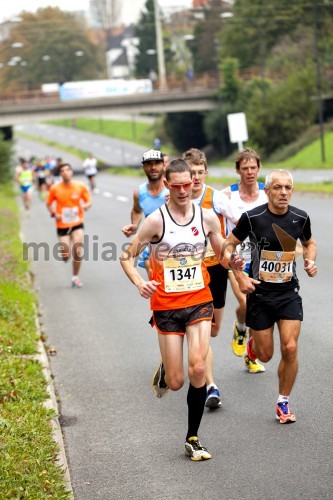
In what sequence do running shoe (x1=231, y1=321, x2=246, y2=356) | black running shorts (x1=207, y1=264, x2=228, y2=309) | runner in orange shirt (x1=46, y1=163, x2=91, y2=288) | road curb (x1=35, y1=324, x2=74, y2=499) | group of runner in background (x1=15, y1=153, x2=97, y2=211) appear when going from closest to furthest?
road curb (x1=35, y1=324, x2=74, y2=499) → black running shorts (x1=207, y1=264, x2=228, y2=309) → running shoe (x1=231, y1=321, x2=246, y2=356) → runner in orange shirt (x1=46, y1=163, x2=91, y2=288) → group of runner in background (x1=15, y1=153, x2=97, y2=211)

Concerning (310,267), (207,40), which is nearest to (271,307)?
(310,267)

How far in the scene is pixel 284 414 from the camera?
7.66 metres

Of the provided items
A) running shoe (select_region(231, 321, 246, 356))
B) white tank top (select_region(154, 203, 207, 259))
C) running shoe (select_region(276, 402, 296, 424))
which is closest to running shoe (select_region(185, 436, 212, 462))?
running shoe (select_region(276, 402, 296, 424))

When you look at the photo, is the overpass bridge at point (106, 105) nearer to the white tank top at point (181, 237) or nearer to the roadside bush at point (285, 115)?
the roadside bush at point (285, 115)

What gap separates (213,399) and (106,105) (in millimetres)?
76086

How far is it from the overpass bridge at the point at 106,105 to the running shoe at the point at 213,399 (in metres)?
74.1

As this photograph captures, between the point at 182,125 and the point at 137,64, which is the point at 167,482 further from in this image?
the point at 137,64

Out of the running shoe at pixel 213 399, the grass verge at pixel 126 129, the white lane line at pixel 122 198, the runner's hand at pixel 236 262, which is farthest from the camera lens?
the grass verge at pixel 126 129

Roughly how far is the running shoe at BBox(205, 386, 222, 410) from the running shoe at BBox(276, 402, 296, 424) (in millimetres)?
673

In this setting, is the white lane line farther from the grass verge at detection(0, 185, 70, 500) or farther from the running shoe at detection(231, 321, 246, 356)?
the running shoe at detection(231, 321, 246, 356)

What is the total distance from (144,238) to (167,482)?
1745 millimetres

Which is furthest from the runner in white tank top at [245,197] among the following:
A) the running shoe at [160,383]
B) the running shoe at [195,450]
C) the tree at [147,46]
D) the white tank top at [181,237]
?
the tree at [147,46]

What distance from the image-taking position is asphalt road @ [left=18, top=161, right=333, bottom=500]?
6.44m

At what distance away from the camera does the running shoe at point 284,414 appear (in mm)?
7633
